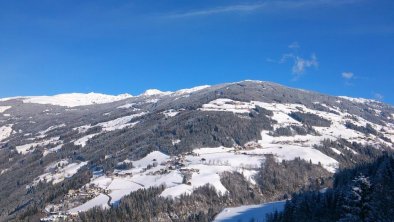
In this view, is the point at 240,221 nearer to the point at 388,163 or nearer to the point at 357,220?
the point at 388,163

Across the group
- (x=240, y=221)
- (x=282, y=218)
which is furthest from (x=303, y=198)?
(x=240, y=221)

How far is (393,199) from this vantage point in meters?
148

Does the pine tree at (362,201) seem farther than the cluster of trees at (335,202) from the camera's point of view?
No

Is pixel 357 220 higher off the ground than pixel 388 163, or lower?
lower

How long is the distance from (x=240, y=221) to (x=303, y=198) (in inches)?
1075

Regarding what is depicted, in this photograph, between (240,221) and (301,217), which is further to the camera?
(240,221)

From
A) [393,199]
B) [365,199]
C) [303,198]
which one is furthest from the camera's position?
[303,198]

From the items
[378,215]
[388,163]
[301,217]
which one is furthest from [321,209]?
[378,215]

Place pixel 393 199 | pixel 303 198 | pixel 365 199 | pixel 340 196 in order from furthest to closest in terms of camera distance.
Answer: pixel 303 198, pixel 340 196, pixel 393 199, pixel 365 199

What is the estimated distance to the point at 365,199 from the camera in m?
100

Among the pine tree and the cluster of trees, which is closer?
the pine tree

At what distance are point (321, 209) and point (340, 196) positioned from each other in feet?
27.6

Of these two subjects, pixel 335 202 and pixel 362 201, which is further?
pixel 335 202

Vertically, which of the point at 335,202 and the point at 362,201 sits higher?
the point at 362,201
